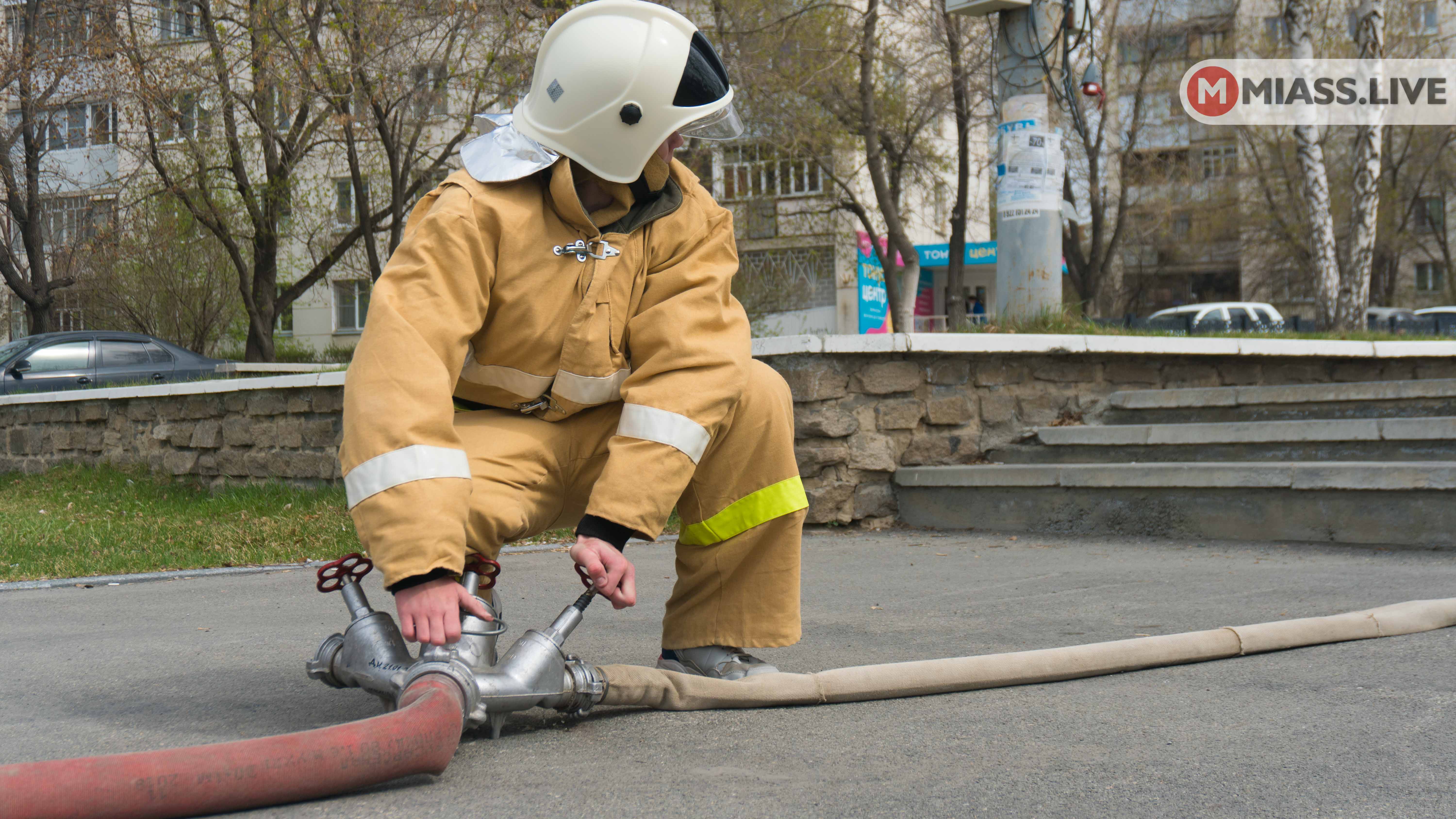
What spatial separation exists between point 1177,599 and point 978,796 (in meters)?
2.14

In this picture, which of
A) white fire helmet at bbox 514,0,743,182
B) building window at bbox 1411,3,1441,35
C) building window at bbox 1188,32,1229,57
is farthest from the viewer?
building window at bbox 1188,32,1229,57

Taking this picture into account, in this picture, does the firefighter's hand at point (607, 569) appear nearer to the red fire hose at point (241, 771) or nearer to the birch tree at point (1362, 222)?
the red fire hose at point (241, 771)

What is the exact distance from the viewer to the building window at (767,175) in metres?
21.4

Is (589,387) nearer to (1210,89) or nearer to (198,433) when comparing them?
(198,433)

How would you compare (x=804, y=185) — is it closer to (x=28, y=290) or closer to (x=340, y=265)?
(x=340, y=265)

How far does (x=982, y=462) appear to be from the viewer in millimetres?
6273

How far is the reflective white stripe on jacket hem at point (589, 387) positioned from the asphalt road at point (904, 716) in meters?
0.63

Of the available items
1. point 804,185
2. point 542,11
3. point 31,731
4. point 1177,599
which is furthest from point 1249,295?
point 31,731

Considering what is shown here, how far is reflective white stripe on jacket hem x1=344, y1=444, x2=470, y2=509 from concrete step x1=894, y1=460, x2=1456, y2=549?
409cm

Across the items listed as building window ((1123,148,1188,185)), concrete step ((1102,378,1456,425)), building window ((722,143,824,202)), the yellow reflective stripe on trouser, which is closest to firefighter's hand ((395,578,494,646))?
the yellow reflective stripe on trouser

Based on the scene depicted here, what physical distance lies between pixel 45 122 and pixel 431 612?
1632 cm

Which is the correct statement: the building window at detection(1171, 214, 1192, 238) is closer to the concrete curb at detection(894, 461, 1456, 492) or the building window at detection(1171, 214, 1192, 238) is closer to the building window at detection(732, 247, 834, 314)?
the building window at detection(732, 247, 834, 314)

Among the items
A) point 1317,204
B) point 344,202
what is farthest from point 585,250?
point 344,202

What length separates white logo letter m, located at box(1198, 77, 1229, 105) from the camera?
16281 mm
